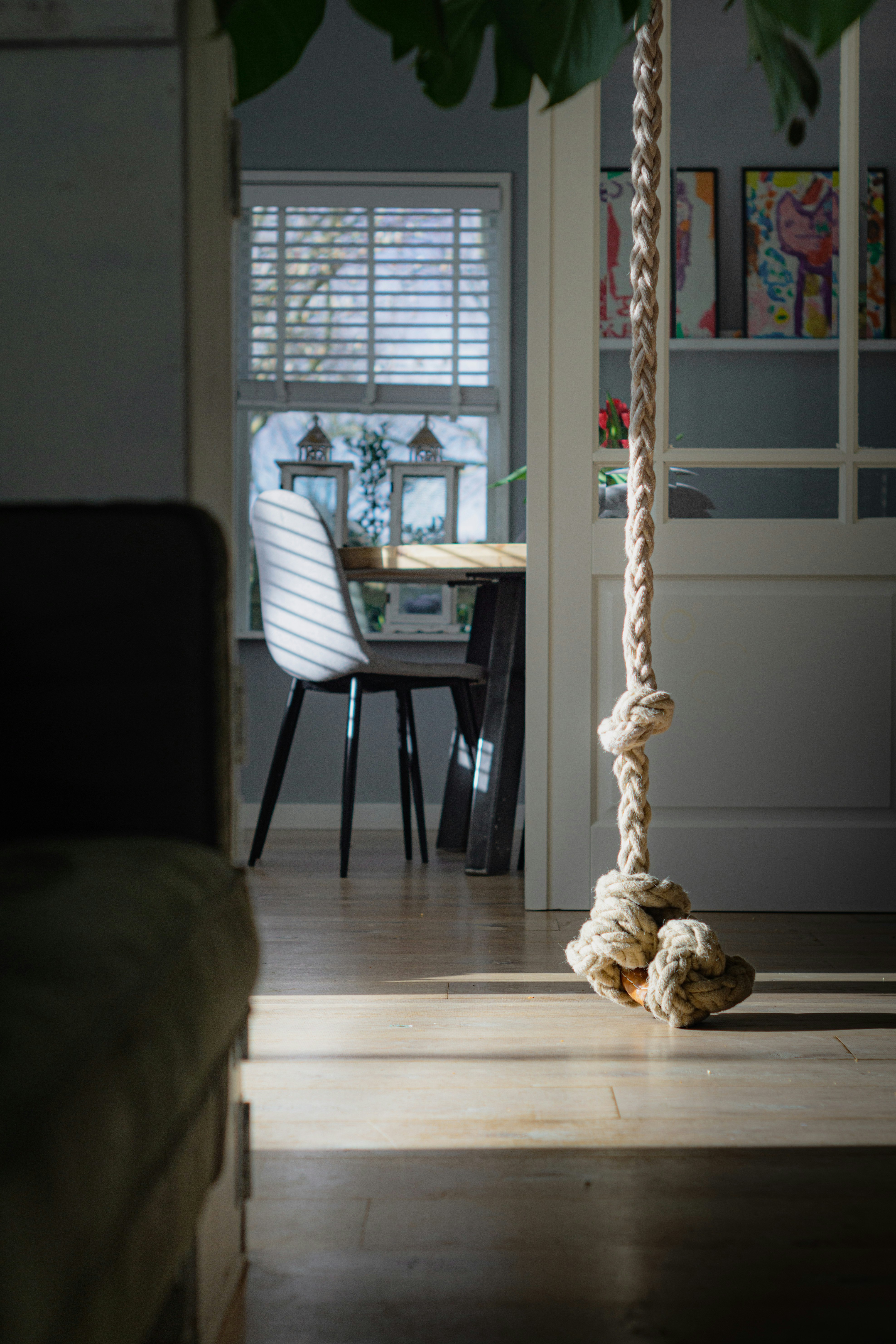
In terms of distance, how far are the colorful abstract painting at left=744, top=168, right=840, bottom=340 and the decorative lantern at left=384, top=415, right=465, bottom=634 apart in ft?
5.16

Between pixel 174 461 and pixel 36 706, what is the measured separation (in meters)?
0.18

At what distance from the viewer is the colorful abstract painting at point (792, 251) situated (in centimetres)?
212

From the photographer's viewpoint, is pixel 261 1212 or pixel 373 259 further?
pixel 373 259

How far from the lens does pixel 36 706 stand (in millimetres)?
618

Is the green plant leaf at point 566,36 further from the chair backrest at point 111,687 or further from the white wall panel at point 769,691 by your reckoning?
the white wall panel at point 769,691

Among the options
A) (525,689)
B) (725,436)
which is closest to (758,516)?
(725,436)

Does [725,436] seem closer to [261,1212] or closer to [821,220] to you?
[821,220]

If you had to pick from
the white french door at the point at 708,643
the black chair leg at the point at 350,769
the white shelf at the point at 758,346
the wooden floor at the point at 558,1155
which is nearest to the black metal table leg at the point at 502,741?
the black chair leg at the point at 350,769

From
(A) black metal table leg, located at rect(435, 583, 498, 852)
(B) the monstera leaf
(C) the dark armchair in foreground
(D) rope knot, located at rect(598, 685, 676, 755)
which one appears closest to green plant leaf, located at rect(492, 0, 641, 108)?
(B) the monstera leaf

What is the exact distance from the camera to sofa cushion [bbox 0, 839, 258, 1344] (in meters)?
0.32

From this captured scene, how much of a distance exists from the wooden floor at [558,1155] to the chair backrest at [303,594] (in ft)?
3.16

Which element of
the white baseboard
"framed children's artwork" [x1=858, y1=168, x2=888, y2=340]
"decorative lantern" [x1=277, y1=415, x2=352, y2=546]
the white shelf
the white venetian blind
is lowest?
the white baseboard

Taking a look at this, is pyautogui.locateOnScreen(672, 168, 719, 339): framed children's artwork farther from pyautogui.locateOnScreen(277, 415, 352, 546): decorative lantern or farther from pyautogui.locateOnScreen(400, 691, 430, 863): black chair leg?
pyautogui.locateOnScreen(277, 415, 352, 546): decorative lantern

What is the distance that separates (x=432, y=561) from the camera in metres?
2.65
